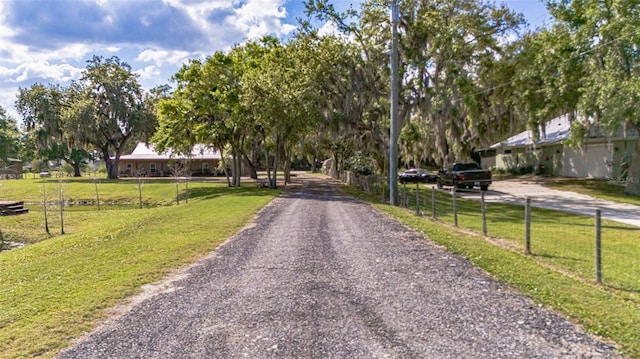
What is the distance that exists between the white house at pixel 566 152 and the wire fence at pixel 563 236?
8.28m

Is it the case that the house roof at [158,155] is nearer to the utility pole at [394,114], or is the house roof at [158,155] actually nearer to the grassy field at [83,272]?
the grassy field at [83,272]

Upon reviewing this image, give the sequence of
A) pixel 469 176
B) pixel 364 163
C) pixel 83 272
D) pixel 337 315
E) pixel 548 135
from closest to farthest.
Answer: pixel 337 315 → pixel 83 272 → pixel 469 176 → pixel 364 163 → pixel 548 135

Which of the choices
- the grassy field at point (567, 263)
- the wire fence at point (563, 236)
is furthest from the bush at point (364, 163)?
the grassy field at point (567, 263)

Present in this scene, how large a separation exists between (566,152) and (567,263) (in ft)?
86.8

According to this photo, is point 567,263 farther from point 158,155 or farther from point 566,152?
point 158,155

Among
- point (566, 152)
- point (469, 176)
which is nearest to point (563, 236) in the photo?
point (469, 176)

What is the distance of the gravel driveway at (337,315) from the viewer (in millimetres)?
3781

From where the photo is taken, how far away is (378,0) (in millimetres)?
20594

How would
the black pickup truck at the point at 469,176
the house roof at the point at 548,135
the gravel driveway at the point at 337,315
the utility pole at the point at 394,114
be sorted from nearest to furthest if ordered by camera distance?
the gravel driveway at the point at 337,315 → the utility pole at the point at 394,114 → the black pickup truck at the point at 469,176 → the house roof at the point at 548,135

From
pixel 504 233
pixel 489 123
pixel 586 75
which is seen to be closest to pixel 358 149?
pixel 489 123

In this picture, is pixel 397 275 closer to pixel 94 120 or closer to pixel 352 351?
pixel 352 351

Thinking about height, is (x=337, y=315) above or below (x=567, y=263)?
above

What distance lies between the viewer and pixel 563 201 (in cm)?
1894

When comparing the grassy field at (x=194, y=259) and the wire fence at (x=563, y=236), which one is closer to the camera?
the grassy field at (x=194, y=259)
